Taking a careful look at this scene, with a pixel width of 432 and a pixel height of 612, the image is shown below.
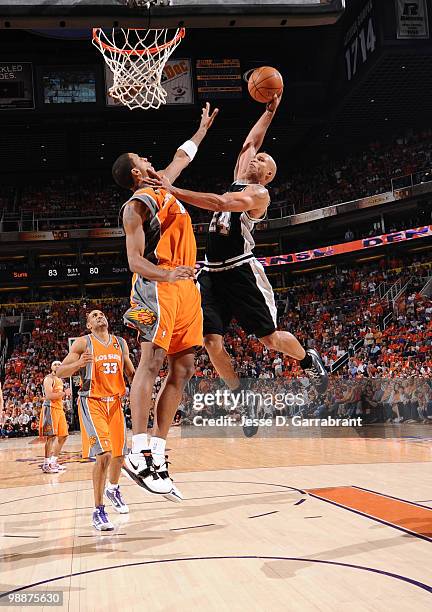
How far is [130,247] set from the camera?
13.8ft

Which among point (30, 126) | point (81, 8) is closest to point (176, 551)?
point (81, 8)

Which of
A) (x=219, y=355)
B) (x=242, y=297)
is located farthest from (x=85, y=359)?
(x=242, y=297)

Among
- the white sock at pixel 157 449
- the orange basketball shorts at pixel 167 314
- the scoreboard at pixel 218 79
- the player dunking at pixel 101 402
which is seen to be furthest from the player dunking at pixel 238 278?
the scoreboard at pixel 218 79

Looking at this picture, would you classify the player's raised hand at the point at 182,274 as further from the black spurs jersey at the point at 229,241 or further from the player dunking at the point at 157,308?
the black spurs jersey at the point at 229,241

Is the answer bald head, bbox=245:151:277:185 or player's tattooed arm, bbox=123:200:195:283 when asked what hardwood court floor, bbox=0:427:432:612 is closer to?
player's tattooed arm, bbox=123:200:195:283

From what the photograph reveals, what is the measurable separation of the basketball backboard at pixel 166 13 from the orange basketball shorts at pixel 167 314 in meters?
2.38

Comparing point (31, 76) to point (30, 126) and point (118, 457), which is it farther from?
point (118, 457)

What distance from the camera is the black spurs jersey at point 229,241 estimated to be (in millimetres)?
5289

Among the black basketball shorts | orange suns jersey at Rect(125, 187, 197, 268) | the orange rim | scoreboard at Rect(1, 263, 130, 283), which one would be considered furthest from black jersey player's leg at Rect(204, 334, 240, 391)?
scoreboard at Rect(1, 263, 130, 283)

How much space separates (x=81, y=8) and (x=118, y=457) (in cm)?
399

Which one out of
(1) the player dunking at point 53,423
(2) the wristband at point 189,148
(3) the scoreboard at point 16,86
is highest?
(3) the scoreboard at point 16,86

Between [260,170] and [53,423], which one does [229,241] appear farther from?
[53,423]

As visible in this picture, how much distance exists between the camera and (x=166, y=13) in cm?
550

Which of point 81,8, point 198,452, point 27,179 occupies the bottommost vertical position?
point 198,452
